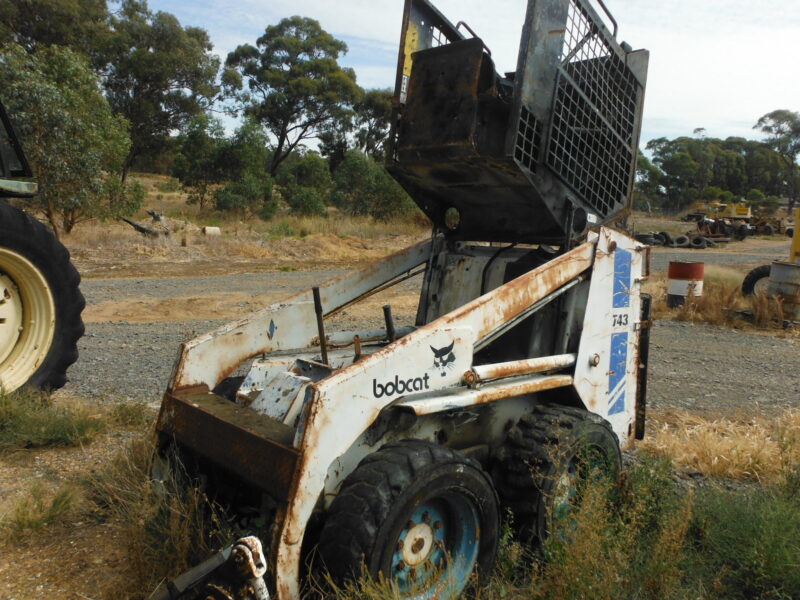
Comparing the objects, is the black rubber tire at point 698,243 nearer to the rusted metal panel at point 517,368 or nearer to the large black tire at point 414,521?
the rusted metal panel at point 517,368

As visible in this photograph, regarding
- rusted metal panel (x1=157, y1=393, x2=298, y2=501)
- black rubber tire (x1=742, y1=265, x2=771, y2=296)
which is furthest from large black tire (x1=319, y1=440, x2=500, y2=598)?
black rubber tire (x1=742, y1=265, x2=771, y2=296)

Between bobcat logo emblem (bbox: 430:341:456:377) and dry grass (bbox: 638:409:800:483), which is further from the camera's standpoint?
dry grass (bbox: 638:409:800:483)

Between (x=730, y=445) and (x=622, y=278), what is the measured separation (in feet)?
5.54

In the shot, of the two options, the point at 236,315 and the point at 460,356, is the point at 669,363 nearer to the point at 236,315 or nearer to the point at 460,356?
the point at 460,356

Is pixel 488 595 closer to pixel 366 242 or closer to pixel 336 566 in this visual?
pixel 336 566

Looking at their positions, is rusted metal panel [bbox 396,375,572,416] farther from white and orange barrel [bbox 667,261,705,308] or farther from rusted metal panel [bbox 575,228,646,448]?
white and orange barrel [bbox 667,261,705,308]

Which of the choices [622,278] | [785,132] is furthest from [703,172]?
[622,278]

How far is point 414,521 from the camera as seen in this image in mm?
2564

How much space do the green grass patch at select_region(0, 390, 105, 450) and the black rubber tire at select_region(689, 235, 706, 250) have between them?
2744 centimetres

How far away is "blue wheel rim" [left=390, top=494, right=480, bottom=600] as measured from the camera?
2.52m

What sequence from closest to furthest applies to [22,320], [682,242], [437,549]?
[437,549], [22,320], [682,242]

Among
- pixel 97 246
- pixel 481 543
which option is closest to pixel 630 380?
pixel 481 543

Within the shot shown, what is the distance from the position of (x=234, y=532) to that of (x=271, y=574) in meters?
0.51

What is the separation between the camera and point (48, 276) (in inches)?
187
